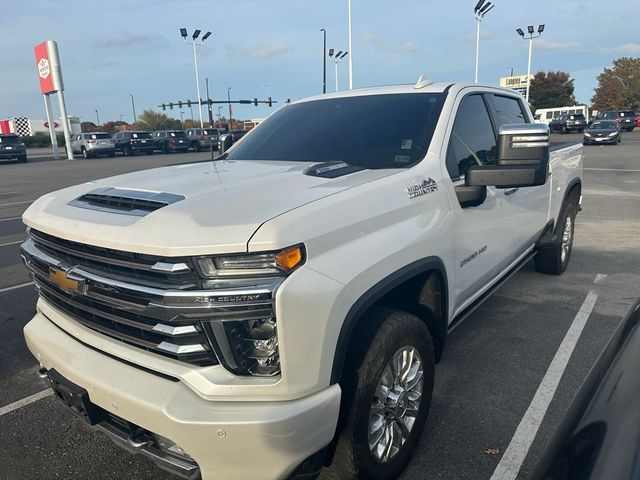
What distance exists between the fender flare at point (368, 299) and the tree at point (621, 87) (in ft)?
248

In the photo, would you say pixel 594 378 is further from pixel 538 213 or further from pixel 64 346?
pixel 538 213

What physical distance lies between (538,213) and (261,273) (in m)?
3.38

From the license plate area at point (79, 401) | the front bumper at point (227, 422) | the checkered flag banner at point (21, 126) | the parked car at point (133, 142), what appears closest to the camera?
the front bumper at point (227, 422)

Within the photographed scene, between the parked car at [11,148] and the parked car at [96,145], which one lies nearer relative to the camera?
the parked car at [11,148]

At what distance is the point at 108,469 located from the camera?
2.68 meters

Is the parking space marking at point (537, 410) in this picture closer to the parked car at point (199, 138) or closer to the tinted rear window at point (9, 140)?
the tinted rear window at point (9, 140)

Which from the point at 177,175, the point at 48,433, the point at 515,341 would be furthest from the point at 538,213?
the point at 48,433

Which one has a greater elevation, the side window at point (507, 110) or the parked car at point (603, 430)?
the side window at point (507, 110)

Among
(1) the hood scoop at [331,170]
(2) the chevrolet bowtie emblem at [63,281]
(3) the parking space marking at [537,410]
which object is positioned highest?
(1) the hood scoop at [331,170]

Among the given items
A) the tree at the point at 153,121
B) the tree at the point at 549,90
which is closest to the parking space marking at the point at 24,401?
the tree at the point at 153,121

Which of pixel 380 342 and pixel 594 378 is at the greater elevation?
pixel 594 378

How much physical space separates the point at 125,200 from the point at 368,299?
1.16 metres

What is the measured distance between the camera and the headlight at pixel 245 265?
1816 millimetres

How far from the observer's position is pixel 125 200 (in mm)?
2293
